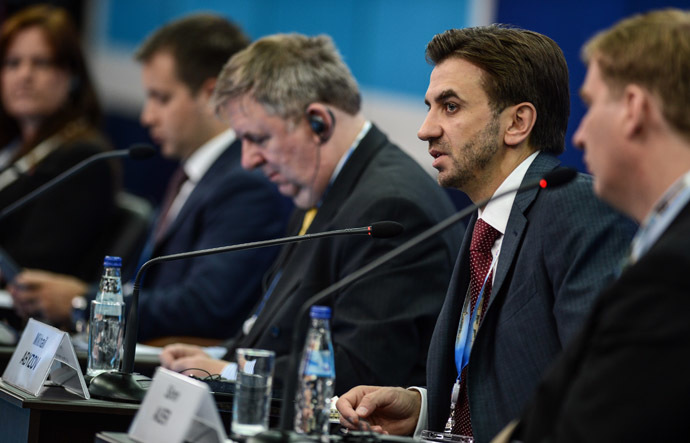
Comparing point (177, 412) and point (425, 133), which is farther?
point (425, 133)

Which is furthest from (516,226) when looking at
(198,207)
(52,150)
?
(52,150)

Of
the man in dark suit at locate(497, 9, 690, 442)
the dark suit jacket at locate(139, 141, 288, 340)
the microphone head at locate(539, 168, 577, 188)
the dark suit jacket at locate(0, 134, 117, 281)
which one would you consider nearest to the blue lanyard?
the microphone head at locate(539, 168, 577, 188)

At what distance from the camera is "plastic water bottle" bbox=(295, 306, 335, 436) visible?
5.17ft

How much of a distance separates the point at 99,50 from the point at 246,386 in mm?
5904

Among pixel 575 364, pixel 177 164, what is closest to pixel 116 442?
pixel 575 364

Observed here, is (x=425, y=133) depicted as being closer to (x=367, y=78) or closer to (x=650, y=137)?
(x=650, y=137)

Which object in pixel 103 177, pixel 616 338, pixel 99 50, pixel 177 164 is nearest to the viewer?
pixel 616 338

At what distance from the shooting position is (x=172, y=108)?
3807mm

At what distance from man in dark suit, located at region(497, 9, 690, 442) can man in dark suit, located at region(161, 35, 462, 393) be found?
1018 millimetres

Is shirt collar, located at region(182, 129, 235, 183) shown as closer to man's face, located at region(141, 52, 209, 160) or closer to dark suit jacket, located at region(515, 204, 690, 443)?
man's face, located at region(141, 52, 209, 160)

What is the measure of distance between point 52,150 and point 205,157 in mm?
829

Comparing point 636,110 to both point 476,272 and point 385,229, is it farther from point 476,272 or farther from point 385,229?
point 476,272

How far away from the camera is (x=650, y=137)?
1.31m

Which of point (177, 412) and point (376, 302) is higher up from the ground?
point (376, 302)
